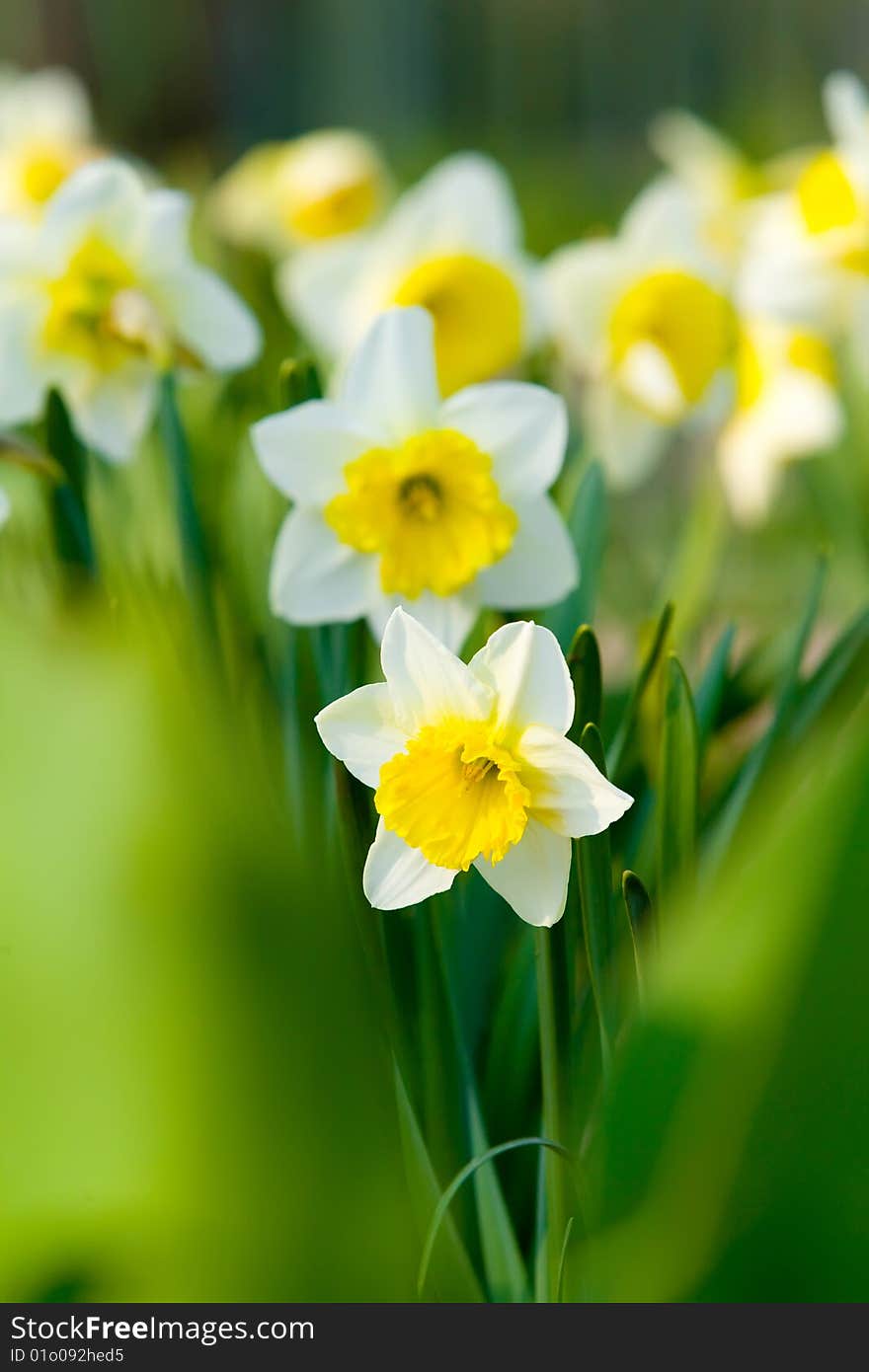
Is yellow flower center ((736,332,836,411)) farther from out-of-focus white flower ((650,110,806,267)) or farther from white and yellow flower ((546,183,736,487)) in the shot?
out-of-focus white flower ((650,110,806,267))

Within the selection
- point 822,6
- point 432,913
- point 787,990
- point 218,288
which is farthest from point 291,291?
point 822,6

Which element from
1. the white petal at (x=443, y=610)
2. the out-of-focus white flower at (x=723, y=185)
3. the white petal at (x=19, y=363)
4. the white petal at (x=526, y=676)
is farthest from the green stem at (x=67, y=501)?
the out-of-focus white flower at (x=723, y=185)

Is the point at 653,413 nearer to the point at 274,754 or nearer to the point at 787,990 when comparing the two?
the point at 274,754

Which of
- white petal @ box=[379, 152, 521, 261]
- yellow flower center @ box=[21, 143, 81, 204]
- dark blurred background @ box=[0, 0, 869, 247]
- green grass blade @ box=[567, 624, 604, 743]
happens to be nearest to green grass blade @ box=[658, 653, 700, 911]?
green grass blade @ box=[567, 624, 604, 743]

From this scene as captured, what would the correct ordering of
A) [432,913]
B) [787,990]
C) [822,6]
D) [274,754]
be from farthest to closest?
[822,6]
[274,754]
[432,913]
[787,990]

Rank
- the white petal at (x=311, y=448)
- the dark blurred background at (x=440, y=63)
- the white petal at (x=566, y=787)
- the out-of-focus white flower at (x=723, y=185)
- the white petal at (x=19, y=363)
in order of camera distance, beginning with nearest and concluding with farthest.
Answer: the white petal at (x=566, y=787) → the white petal at (x=311, y=448) → the white petal at (x=19, y=363) → the out-of-focus white flower at (x=723, y=185) → the dark blurred background at (x=440, y=63)

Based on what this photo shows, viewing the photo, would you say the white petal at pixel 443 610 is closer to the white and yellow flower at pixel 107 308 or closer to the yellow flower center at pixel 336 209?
the white and yellow flower at pixel 107 308

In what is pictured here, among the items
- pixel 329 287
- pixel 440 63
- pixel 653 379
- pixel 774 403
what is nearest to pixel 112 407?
pixel 329 287
